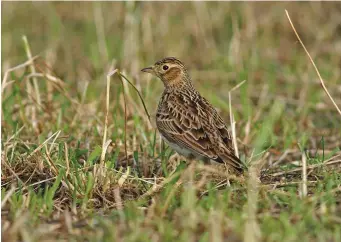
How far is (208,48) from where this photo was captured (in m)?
12.9

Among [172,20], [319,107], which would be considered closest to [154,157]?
[319,107]

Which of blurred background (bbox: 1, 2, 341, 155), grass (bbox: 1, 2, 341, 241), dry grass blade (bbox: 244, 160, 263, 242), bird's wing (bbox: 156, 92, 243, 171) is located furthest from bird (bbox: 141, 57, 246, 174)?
dry grass blade (bbox: 244, 160, 263, 242)

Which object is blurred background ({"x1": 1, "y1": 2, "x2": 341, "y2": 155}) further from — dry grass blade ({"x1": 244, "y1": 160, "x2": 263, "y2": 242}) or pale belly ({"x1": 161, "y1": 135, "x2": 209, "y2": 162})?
dry grass blade ({"x1": 244, "y1": 160, "x2": 263, "y2": 242})

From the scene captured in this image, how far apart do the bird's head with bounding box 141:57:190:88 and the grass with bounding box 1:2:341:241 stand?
1.72ft

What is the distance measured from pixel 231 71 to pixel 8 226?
6.39m

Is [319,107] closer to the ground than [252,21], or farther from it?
closer to the ground

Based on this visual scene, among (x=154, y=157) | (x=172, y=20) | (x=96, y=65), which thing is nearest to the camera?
(x=154, y=157)

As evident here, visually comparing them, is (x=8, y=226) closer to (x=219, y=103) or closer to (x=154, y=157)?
(x=154, y=157)

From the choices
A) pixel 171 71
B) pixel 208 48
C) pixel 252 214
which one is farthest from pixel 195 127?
pixel 208 48

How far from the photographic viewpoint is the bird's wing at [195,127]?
7059mm

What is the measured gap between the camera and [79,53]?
12.9 m

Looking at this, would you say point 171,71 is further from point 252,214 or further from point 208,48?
point 208,48

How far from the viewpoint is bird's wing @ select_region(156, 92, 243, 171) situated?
23.2 ft

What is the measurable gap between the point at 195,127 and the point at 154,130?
107 cm
